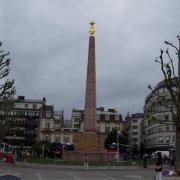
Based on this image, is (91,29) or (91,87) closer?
(91,87)

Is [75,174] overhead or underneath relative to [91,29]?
underneath

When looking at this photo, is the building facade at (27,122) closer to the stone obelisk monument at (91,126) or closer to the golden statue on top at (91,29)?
the stone obelisk monument at (91,126)

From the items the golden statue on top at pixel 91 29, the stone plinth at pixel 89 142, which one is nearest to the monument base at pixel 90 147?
the stone plinth at pixel 89 142

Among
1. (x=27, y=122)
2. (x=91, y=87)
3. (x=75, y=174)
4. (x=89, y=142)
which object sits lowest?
(x=75, y=174)

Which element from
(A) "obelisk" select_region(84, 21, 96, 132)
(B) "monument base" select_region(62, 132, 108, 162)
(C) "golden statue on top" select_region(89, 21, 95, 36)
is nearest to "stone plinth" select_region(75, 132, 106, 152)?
(B) "monument base" select_region(62, 132, 108, 162)

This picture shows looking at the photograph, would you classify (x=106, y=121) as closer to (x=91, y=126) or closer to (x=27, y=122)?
(x=27, y=122)

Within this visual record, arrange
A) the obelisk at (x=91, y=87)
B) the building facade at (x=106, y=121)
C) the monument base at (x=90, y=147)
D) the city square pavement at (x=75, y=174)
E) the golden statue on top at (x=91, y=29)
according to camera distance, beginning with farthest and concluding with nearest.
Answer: the building facade at (x=106, y=121) → the monument base at (x=90, y=147) → the golden statue on top at (x=91, y=29) → the obelisk at (x=91, y=87) → the city square pavement at (x=75, y=174)

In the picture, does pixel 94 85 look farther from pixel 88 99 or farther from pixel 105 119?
pixel 105 119

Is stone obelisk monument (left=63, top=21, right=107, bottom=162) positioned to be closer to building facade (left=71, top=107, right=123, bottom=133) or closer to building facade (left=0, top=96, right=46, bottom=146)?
building facade (left=71, top=107, right=123, bottom=133)

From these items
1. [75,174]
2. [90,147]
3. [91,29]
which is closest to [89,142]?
[90,147]

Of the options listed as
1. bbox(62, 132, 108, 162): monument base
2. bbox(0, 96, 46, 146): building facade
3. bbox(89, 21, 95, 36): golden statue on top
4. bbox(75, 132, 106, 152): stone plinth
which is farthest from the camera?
bbox(0, 96, 46, 146): building facade

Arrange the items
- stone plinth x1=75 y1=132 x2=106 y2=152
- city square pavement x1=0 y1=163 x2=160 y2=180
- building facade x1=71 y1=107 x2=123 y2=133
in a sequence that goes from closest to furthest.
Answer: city square pavement x1=0 y1=163 x2=160 y2=180 < stone plinth x1=75 y1=132 x2=106 y2=152 < building facade x1=71 y1=107 x2=123 y2=133

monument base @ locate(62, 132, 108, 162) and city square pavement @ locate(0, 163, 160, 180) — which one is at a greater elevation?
monument base @ locate(62, 132, 108, 162)

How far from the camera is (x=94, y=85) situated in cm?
6294
